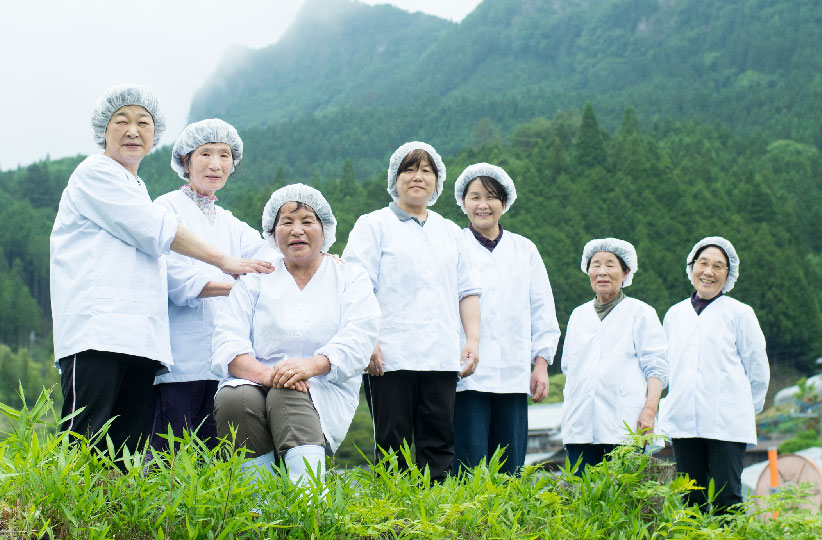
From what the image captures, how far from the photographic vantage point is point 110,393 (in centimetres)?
350

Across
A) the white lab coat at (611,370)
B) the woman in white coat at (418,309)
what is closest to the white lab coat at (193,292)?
the woman in white coat at (418,309)

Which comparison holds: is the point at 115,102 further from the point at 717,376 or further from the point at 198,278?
the point at 717,376

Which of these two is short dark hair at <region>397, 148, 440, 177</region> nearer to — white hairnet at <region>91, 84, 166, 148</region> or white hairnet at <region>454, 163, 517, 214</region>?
white hairnet at <region>454, 163, 517, 214</region>

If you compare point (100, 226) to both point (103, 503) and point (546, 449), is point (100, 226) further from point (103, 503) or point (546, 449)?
point (546, 449)

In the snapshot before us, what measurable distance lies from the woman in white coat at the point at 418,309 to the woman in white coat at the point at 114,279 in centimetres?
80

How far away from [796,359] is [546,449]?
27.2 metres

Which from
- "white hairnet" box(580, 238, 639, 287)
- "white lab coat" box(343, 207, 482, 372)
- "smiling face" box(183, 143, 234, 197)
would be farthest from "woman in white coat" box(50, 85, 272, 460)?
"white hairnet" box(580, 238, 639, 287)

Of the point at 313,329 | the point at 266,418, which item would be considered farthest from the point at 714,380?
the point at 266,418

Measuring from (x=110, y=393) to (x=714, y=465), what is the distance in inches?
138

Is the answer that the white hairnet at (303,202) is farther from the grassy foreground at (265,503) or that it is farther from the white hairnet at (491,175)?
the white hairnet at (491,175)

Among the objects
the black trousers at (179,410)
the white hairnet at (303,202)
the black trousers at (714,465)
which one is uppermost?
the white hairnet at (303,202)

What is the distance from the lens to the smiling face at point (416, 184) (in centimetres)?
463

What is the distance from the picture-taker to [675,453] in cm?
552

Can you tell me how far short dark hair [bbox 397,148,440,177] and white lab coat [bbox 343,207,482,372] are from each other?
0.79 feet
